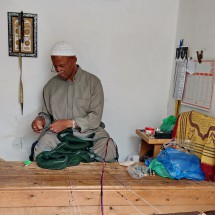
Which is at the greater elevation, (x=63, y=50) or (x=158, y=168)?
(x=63, y=50)

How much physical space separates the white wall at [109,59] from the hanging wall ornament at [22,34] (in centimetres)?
5

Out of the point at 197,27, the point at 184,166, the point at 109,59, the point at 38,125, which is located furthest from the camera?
the point at 109,59

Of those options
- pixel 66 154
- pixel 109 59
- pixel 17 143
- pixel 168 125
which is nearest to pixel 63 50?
pixel 109 59

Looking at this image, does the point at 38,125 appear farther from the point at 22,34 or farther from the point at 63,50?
the point at 22,34

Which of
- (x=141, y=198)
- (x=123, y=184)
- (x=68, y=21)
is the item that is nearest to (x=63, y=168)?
(x=123, y=184)

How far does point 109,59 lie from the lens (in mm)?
2703

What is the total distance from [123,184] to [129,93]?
1.34 m

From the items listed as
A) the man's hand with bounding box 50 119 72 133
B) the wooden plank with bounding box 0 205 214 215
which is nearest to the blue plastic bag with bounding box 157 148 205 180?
the wooden plank with bounding box 0 205 214 215

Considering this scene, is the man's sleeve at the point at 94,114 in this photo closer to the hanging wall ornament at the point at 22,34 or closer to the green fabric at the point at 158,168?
the green fabric at the point at 158,168

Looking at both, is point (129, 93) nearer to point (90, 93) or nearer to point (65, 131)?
point (90, 93)

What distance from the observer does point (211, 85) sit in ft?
6.49

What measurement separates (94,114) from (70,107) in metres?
0.23

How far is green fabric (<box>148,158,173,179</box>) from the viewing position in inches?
69.6

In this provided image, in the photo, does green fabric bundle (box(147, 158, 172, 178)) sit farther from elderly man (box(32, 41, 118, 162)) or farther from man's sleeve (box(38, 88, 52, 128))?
man's sleeve (box(38, 88, 52, 128))
